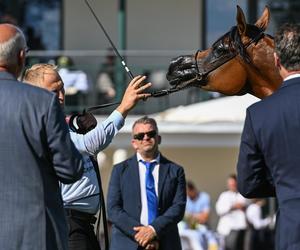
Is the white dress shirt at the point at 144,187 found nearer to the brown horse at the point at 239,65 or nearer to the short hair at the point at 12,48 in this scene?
the brown horse at the point at 239,65

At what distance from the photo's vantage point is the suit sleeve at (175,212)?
26.9 feet

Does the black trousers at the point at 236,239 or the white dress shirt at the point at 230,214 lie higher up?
the white dress shirt at the point at 230,214

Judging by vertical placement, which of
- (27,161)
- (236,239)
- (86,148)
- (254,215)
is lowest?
(236,239)

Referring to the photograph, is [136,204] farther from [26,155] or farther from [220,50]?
[26,155]

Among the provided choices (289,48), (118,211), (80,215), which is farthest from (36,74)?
(118,211)

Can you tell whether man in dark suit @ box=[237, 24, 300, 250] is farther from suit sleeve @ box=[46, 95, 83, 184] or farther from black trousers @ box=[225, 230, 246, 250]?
black trousers @ box=[225, 230, 246, 250]

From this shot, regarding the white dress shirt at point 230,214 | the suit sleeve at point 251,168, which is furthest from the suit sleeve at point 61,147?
the white dress shirt at point 230,214

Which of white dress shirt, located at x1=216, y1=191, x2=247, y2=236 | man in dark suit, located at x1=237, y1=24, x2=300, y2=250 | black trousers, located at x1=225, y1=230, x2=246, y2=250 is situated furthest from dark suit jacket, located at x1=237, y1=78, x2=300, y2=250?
black trousers, located at x1=225, y1=230, x2=246, y2=250

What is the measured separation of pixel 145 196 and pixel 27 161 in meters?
3.38

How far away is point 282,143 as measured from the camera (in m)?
5.14

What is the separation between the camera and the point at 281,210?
16.9ft

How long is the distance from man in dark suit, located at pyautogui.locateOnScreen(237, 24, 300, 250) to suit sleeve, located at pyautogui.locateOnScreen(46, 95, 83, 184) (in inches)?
34.5

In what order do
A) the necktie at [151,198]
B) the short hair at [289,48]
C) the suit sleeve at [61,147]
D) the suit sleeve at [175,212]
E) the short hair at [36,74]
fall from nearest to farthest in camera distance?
1. the suit sleeve at [61,147]
2. the short hair at [289,48]
3. the short hair at [36,74]
4. the suit sleeve at [175,212]
5. the necktie at [151,198]

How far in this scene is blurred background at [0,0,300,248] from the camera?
57.9ft
